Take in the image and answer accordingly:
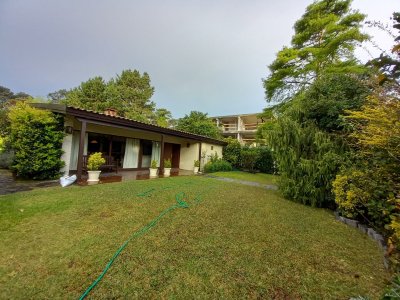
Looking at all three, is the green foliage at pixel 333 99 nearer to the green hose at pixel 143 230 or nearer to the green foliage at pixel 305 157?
the green foliage at pixel 305 157

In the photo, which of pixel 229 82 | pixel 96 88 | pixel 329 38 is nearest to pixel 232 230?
pixel 329 38

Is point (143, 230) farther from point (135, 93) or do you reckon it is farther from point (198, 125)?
point (135, 93)

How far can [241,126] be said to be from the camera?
28.5m

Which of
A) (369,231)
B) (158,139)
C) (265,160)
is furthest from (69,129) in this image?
(265,160)

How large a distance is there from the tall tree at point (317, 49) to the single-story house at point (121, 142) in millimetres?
6936

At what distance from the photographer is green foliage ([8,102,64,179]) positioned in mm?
6578

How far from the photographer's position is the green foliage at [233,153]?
1656 centimetres

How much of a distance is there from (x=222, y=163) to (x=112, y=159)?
26.5ft

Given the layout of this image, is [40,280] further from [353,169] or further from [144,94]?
[144,94]

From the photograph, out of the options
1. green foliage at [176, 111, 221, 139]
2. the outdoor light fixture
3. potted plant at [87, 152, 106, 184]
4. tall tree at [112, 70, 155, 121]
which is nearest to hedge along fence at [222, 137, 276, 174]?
green foliage at [176, 111, 221, 139]

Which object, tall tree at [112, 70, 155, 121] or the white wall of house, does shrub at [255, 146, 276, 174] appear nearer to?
the white wall of house

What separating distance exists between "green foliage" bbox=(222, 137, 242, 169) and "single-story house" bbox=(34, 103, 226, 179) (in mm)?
786

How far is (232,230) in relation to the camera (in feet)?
11.4

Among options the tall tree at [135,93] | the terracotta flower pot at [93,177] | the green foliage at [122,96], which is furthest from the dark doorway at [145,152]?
the tall tree at [135,93]
